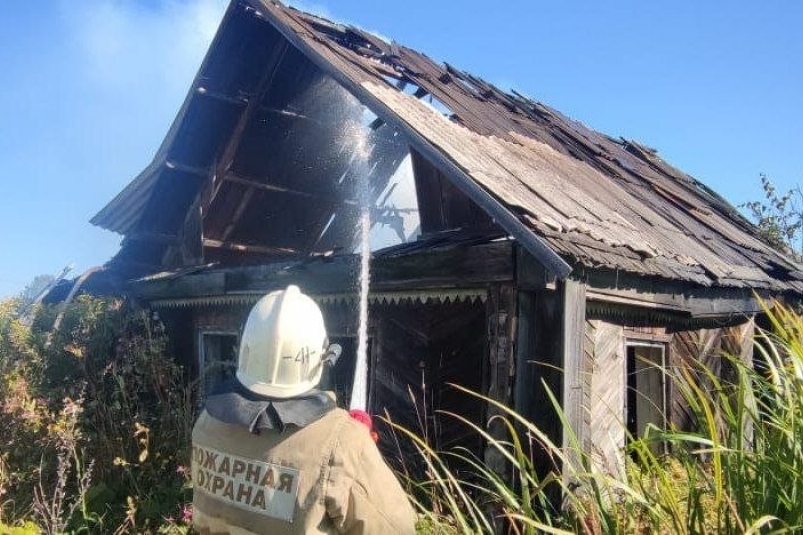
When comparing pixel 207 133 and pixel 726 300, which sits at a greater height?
pixel 207 133

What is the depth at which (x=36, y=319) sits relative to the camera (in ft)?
26.2

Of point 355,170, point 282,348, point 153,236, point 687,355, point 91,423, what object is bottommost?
point 91,423

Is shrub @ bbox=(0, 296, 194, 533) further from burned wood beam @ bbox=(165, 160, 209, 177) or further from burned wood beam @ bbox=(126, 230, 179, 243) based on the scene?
burned wood beam @ bbox=(165, 160, 209, 177)

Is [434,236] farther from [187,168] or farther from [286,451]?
[286,451]

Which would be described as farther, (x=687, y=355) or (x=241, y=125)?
(x=241, y=125)

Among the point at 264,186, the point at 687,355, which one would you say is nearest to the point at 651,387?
the point at 687,355

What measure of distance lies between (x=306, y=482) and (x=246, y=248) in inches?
255

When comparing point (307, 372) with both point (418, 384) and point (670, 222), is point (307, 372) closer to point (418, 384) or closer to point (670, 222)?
point (418, 384)

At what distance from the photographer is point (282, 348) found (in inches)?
90.8

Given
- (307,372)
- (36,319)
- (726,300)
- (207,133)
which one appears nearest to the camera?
(307,372)

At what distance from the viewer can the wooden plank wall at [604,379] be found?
5.04 metres

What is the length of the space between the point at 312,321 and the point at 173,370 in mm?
5236

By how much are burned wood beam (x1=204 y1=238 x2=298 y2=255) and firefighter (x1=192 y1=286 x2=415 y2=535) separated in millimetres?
5739

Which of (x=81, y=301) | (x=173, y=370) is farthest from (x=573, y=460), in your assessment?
(x=81, y=301)
